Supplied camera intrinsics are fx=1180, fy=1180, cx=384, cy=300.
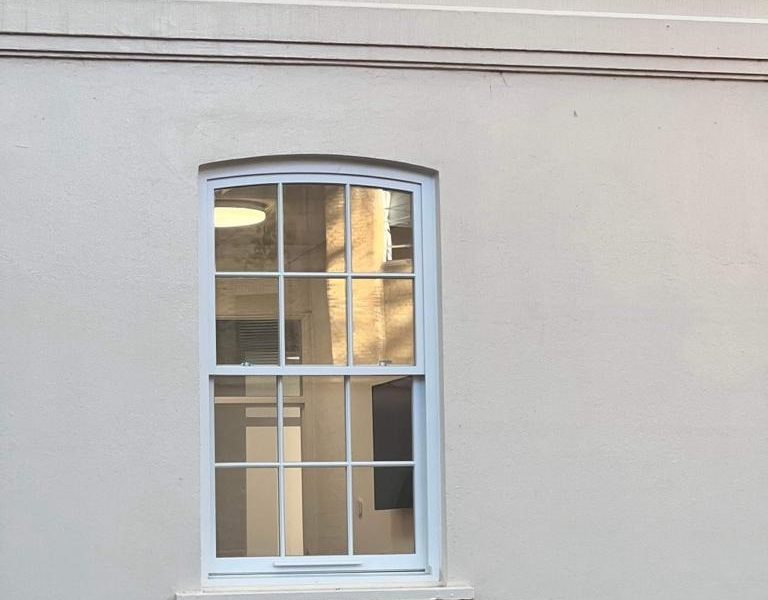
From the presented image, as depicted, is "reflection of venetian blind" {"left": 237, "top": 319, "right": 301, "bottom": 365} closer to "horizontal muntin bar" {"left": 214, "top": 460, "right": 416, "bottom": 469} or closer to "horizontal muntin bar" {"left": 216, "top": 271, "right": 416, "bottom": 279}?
"horizontal muntin bar" {"left": 216, "top": 271, "right": 416, "bottom": 279}

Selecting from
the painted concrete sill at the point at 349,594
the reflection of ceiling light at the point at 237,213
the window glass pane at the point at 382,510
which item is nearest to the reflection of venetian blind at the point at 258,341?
the reflection of ceiling light at the point at 237,213

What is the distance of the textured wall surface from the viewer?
5.50 metres

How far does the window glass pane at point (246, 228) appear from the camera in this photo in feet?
19.0

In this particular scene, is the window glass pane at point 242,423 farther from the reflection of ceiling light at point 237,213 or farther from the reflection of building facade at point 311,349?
the reflection of ceiling light at point 237,213

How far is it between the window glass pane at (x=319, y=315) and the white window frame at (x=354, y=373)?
6 cm

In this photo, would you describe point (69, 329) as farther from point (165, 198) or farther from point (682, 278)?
point (682, 278)

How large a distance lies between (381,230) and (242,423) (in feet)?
3.87

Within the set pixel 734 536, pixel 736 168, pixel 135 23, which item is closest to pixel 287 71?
pixel 135 23

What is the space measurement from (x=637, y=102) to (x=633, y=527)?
216cm

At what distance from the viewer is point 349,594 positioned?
18.2 feet

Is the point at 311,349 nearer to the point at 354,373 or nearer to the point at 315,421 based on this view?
the point at 354,373

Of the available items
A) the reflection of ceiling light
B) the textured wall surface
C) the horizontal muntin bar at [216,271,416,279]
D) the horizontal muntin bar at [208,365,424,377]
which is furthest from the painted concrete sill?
the reflection of ceiling light

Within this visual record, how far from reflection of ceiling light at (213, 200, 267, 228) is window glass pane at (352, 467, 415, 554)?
1337 millimetres

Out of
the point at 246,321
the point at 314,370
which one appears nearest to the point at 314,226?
the point at 246,321
